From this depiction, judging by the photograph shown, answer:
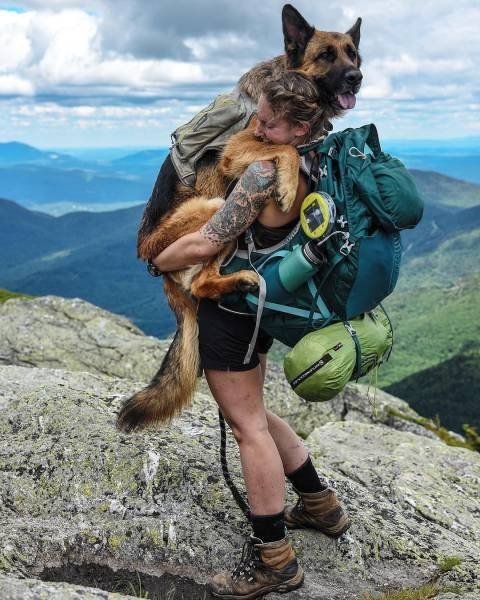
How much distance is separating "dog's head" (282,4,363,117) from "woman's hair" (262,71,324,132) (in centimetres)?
65

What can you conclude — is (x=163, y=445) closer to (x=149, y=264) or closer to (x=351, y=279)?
(x=149, y=264)

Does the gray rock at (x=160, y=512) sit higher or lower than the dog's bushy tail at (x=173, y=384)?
lower

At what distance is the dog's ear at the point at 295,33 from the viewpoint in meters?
6.69

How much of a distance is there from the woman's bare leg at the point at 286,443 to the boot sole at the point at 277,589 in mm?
1126

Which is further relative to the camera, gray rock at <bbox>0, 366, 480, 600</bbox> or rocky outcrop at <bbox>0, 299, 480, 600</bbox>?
gray rock at <bbox>0, 366, 480, 600</bbox>

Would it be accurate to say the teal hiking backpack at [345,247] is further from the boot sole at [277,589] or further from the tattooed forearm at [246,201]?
the boot sole at [277,589]

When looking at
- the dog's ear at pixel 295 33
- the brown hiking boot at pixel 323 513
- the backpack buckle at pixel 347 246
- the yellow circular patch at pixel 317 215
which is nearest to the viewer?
the yellow circular patch at pixel 317 215

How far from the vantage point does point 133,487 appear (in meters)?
7.81

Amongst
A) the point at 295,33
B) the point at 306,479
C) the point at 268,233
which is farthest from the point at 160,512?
the point at 295,33

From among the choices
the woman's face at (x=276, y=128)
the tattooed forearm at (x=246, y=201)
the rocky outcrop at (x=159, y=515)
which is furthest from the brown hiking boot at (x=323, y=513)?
the woman's face at (x=276, y=128)

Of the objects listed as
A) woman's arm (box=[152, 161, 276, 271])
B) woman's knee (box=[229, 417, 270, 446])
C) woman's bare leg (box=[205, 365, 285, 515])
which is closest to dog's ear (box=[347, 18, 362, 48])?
woman's arm (box=[152, 161, 276, 271])

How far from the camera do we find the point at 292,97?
5523 mm

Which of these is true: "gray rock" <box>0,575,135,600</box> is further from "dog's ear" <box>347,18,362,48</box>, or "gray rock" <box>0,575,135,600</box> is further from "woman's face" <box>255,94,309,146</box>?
"dog's ear" <box>347,18,362,48</box>

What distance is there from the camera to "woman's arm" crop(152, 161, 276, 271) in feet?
18.6
